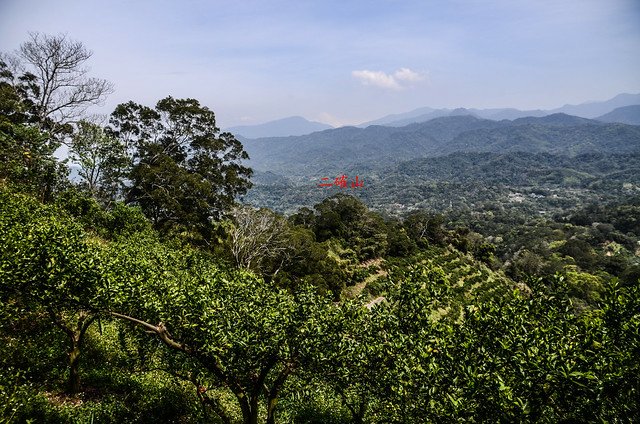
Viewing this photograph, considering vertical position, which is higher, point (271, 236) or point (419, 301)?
point (419, 301)

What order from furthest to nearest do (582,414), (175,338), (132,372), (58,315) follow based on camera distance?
(132,372) → (58,315) → (175,338) → (582,414)

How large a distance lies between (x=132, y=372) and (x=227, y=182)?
27.8 metres

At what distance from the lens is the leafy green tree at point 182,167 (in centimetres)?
3531

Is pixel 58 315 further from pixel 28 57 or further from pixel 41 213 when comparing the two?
pixel 28 57

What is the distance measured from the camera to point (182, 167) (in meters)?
38.8

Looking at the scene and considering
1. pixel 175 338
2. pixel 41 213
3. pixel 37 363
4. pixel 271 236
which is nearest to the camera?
pixel 175 338

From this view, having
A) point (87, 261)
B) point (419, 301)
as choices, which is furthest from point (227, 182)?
point (419, 301)

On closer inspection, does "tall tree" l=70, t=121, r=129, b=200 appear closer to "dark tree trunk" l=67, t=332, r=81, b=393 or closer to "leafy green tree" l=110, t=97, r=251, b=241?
"leafy green tree" l=110, t=97, r=251, b=241

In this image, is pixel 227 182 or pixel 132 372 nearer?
pixel 132 372

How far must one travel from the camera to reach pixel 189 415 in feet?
45.8

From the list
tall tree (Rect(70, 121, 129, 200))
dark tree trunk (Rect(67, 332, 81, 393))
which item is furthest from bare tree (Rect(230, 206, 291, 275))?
dark tree trunk (Rect(67, 332, 81, 393))

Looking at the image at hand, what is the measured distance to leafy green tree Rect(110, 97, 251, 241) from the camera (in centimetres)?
3531

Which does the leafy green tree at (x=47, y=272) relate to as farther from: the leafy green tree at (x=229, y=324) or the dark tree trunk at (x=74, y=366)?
the dark tree trunk at (x=74, y=366)

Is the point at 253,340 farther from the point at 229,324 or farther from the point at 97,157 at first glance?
the point at 97,157
